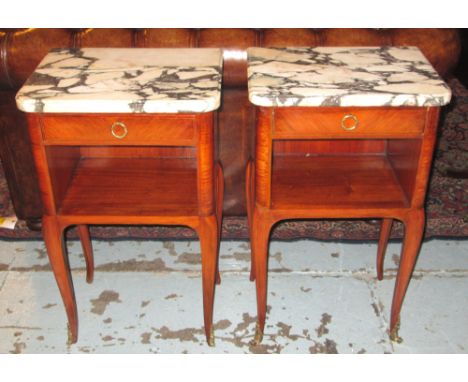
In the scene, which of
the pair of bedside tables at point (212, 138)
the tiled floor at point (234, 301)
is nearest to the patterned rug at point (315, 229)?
the tiled floor at point (234, 301)

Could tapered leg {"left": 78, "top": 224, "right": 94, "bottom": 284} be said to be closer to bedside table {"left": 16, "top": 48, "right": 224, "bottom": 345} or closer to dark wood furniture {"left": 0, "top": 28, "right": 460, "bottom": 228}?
bedside table {"left": 16, "top": 48, "right": 224, "bottom": 345}

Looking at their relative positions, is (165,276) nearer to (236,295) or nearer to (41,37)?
(236,295)

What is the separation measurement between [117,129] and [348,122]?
0.62m

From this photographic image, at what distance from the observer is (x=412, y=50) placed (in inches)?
69.4

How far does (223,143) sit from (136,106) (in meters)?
0.78

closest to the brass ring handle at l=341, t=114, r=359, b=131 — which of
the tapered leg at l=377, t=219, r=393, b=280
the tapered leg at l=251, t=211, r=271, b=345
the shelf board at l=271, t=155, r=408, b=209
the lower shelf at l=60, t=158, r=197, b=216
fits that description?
the shelf board at l=271, t=155, r=408, b=209

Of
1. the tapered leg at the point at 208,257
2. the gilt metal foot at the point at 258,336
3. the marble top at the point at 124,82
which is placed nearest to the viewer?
the marble top at the point at 124,82

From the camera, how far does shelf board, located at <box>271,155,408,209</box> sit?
1.65m

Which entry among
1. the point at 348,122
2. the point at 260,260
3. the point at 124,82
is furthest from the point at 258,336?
the point at 124,82

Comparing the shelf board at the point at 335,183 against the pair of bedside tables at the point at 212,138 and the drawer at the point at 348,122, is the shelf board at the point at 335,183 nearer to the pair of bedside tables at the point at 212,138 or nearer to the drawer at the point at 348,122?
the pair of bedside tables at the point at 212,138

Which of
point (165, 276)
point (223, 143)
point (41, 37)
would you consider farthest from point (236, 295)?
point (41, 37)

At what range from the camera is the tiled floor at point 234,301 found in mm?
1909

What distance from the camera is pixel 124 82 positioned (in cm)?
151

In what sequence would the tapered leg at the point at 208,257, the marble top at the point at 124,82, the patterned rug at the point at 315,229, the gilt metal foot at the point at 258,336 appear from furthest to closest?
the patterned rug at the point at 315,229
the gilt metal foot at the point at 258,336
the tapered leg at the point at 208,257
the marble top at the point at 124,82
